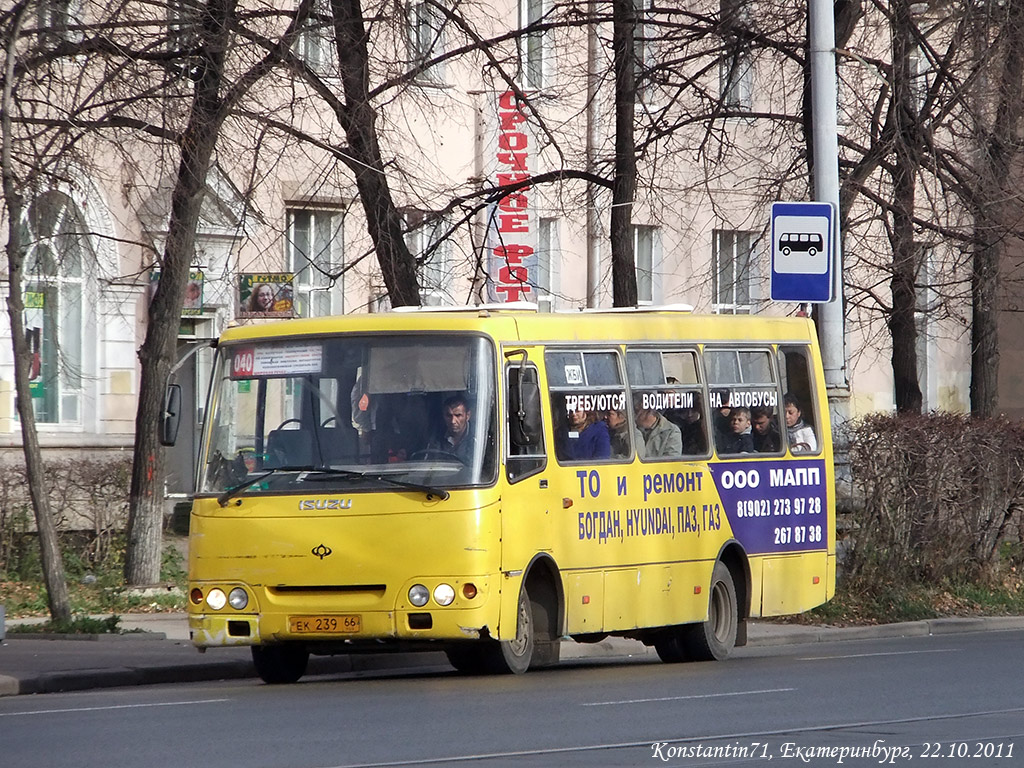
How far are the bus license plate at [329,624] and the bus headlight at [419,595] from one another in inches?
15.1

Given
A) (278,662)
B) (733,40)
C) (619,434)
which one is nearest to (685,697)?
(619,434)

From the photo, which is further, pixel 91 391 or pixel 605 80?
pixel 91 391

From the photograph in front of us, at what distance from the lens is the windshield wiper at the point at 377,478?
13.1 meters

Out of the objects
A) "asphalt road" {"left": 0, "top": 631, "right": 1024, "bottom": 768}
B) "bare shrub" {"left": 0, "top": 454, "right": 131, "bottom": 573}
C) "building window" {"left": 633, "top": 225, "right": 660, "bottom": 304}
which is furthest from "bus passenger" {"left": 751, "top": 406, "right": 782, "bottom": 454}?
"building window" {"left": 633, "top": 225, "right": 660, "bottom": 304}

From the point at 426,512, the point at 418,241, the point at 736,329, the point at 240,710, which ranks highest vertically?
the point at 418,241

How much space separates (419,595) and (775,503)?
4.75m

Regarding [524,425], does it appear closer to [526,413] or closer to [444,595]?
[526,413]

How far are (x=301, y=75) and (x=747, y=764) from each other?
11.2 m

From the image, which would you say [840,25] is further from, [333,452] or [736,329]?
[333,452]

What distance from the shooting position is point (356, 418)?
13.5 meters

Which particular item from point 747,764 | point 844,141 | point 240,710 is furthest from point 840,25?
point 747,764

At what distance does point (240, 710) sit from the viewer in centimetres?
1162

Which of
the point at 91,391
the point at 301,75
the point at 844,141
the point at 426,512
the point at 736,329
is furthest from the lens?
the point at 91,391

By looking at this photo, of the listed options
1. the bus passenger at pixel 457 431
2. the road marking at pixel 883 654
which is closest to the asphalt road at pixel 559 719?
the road marking at pixel 883 654
